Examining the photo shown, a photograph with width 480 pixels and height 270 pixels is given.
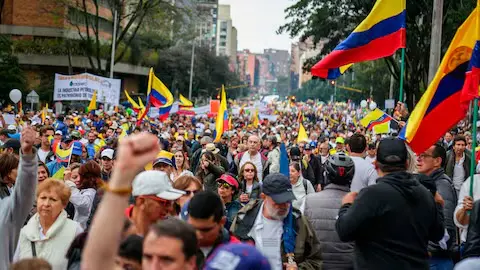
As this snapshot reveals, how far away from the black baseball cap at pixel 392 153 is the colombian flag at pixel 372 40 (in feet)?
16.4

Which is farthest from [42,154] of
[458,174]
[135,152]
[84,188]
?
[135,152]

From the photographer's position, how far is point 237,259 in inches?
123

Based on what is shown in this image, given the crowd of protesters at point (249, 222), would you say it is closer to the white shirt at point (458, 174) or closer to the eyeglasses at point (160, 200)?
the eyeglasses at point (160, 200)

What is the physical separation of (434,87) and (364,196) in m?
2.41

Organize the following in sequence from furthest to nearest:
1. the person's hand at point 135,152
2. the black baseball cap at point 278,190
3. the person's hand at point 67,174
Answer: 1. the person's hand at point 67,174
2. the black baseball cap at point 278,190
3. the person's hand at point 135,152

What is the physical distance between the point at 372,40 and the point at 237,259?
7718 mm

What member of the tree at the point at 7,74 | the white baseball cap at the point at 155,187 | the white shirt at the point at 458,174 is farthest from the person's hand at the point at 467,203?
the tree at the point at 7,74

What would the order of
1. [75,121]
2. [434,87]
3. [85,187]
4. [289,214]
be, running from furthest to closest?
[75,121] → [85,187] → [434,87] → [289,214]

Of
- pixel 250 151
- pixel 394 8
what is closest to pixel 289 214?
pixel 394 8

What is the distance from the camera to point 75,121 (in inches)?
950

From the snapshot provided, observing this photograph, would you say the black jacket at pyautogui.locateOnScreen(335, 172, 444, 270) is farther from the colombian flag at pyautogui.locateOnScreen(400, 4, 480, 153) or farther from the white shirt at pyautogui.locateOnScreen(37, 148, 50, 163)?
the white shirt at pyautogui.locateOnScreen(37, 148, 50, 163)

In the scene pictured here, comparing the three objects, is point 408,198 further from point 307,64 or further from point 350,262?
point 307,64

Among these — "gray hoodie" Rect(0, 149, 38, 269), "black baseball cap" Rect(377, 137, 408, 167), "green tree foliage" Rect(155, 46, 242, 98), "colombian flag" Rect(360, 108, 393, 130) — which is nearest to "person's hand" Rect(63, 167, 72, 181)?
"gray hoodie" Rect(0, 149, 38, 269)

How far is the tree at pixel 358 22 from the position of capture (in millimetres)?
29641
